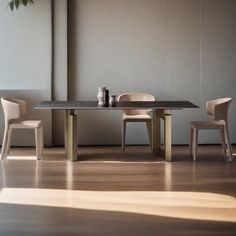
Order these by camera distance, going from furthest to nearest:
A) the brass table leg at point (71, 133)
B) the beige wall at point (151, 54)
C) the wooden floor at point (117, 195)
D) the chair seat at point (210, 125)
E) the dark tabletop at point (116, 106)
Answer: the beige wall at point (151, 54)
the chair seat at point (210, 125)
the brass table leg at point (71, 133)
the dark tabletop at point (116, 106)
the wooden floor at point (117, 195)

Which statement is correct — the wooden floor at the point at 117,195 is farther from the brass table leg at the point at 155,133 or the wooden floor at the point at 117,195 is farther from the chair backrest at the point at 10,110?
the chair backrest at the point at 10,110

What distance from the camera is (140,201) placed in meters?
4.27

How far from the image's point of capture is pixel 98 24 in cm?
744

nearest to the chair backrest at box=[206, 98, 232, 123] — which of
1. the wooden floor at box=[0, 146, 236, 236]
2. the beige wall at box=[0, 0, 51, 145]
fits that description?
the wooden floor at box=[0, 146, 236, 236]

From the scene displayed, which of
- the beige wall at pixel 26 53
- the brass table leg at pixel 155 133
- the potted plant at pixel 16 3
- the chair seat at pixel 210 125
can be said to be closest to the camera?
the chair seat at pixel 210 125

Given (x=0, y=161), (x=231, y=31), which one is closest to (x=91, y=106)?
(x=0, y=161)

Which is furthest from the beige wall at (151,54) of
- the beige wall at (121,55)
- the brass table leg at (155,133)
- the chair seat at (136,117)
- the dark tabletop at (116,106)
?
the dark tabletop at (116,106)

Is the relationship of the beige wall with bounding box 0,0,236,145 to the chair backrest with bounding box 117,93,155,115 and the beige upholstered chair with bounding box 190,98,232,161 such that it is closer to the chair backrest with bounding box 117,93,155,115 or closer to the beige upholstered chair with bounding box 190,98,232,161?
the chair backrest with bounding box 117,93,155,115

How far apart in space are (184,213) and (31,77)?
4.19 meters

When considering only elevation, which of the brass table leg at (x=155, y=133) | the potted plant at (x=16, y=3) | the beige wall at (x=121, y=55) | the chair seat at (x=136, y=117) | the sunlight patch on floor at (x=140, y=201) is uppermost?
the potted plant at (x=16, y=3)

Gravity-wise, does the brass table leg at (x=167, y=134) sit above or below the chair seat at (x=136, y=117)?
below

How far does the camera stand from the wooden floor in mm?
3574

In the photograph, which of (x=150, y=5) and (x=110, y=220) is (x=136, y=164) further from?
(x=150, y=5)

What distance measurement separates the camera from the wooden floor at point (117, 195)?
11.7 ft
